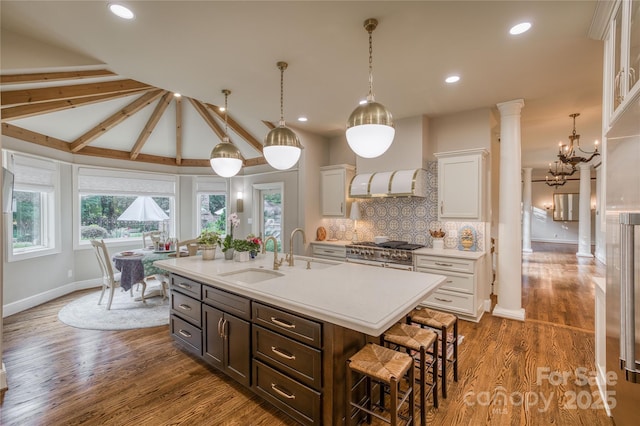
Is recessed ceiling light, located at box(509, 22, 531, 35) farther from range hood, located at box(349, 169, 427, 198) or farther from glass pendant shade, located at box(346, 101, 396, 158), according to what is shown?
range hood, located at box(349, 169, 427, 198)

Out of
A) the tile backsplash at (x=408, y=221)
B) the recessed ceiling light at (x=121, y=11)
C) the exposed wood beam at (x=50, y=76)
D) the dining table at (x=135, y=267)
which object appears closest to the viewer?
the recessed ceiling light at (x=121, y=11)

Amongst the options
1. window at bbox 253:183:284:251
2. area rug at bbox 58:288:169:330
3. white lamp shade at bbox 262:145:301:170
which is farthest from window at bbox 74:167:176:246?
white lamp shade at bbox 262:145:301:170

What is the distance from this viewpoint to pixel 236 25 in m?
2.29

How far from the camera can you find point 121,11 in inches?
82.0

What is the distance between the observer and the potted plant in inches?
132

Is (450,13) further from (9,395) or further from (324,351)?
(9,395)

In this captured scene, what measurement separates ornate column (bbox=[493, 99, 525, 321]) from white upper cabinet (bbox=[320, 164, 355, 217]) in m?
2.39

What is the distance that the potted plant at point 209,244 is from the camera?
132 inches

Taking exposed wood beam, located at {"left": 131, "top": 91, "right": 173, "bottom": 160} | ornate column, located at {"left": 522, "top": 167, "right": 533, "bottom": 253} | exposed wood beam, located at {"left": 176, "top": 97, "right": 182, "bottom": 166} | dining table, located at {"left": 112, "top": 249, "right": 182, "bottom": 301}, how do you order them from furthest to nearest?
ornate column, located at {"left": 522, "top": 167, "right": 533, "bottom": 253}, exposed wood beam, located at {"left": 176, "top": 97, "right": 182, "bottom": 166}, exposed wood beam, located at {"left": 131, "top": 91, "right": 173, "bottom": 160}, dining table, located at {"left": 112, "top": 249, "right": 182, "bottom": 301}

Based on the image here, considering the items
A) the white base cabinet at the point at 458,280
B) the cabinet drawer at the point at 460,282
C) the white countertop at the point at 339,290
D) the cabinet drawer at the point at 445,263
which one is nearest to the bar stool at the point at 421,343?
the white countertop at the point at 339,290

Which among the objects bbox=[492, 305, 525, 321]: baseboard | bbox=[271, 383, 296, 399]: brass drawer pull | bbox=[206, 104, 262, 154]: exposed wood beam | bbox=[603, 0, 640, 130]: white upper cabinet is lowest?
bbox=[492, 305, 525, 321]: baseboard

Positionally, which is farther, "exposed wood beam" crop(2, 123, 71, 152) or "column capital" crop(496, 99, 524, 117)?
"exposed wood beam" crop(2, 123, 71, 152)

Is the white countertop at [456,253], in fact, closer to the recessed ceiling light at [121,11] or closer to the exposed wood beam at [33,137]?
the recessed ceiling light at [121,11]

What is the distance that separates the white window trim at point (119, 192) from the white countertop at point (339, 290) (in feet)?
12.5
